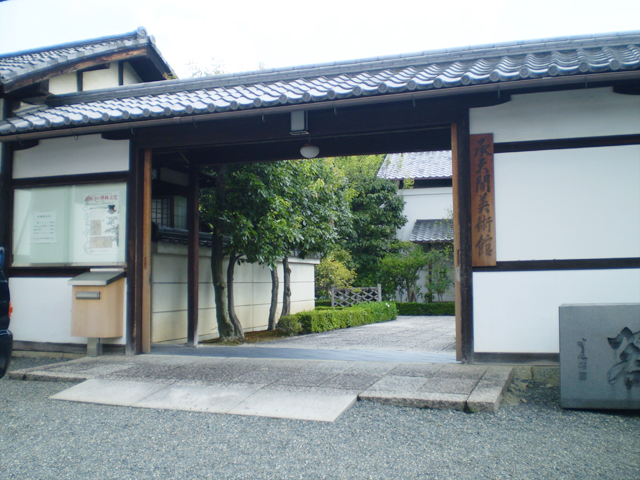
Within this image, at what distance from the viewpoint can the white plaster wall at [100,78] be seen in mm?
8859

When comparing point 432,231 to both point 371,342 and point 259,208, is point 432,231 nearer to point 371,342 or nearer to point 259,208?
point 371,342

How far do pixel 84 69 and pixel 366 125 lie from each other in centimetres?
532

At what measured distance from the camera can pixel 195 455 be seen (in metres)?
3.20

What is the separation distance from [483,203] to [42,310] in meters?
5.56

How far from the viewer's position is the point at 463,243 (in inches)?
214

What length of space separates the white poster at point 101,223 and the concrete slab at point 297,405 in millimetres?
3324

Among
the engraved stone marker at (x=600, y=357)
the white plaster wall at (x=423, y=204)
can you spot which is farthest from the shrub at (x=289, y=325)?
the white plaster wall at (x=423, y=204)

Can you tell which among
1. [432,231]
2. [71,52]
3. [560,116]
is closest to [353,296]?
[432,231]

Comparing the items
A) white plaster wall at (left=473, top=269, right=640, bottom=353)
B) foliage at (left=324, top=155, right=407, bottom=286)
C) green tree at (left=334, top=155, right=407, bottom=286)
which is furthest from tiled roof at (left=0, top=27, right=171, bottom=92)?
foliage at (left=324, top=155, right=407, bottom=286)

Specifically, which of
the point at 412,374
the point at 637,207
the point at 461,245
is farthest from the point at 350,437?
the point at 637,207

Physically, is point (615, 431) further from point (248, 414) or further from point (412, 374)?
point (248, 414)

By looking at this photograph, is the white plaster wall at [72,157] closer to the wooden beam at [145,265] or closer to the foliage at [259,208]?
the wooden beam at [145,265]

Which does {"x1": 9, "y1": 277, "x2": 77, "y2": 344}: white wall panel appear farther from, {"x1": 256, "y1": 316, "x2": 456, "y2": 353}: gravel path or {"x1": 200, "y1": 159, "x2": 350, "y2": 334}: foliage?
{"x1": 256, "y1": 316, "x2": 456, "y2": 353}: gravel path

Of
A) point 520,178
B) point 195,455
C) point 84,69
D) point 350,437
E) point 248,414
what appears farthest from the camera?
point 84,69
